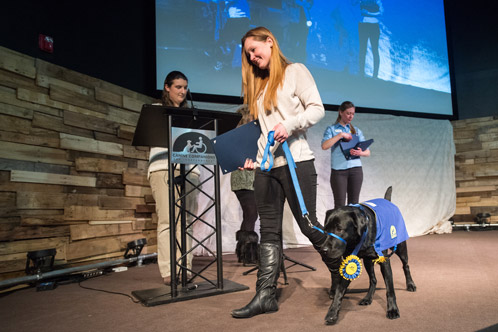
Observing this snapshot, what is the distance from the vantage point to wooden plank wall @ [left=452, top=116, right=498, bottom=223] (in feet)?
20.3

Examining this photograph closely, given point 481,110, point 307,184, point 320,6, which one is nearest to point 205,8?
point 320,6

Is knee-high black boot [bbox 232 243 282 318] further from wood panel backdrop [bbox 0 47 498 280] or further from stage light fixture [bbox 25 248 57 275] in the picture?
wood panel backdrop [bbox 0 47 498 280]

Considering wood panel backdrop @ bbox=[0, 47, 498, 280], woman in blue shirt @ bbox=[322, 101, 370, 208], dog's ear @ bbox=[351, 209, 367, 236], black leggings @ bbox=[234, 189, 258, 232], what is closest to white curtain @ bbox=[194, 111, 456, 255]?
woman in blue shirt @ bbox=[322, 101, 370, 208]

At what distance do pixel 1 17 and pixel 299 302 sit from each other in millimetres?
3052

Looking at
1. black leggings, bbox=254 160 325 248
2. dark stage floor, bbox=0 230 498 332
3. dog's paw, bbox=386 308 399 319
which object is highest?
black leggings, bbox=254 160 325 248

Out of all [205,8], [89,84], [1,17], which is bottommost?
[89,84]

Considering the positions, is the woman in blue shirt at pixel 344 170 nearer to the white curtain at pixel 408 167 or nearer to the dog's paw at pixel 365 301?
the white curtain at pixel 408 167

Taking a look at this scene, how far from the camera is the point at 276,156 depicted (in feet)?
6.14

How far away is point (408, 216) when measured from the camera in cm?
569

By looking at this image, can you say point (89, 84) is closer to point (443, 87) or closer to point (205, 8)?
point (205, 8)

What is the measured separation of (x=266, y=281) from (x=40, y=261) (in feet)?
6.47

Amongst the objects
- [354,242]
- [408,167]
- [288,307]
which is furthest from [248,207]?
[408,167]

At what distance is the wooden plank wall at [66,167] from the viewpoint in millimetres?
2936

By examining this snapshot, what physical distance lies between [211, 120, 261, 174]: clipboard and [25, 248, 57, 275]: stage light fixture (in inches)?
71.5
